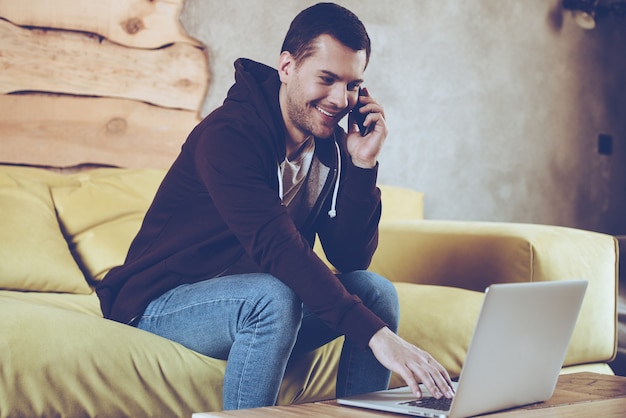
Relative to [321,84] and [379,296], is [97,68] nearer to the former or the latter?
[321,84]

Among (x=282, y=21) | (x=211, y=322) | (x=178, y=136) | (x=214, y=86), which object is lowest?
(x=211, y=322)

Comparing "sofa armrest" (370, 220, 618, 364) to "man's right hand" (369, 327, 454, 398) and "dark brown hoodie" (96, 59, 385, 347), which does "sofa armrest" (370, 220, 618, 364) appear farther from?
"man's right hand" (369, 327, 454, 398)

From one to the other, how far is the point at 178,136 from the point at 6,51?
58 centimetres

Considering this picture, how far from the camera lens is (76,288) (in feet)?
6.19

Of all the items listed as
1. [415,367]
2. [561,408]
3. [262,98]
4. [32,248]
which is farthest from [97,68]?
[561,408]

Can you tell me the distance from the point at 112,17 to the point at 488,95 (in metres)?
1.66

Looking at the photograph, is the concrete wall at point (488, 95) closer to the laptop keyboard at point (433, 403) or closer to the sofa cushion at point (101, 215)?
the sofa cushion at point (101, 215)

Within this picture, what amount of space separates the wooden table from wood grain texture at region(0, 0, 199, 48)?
5.44 feet

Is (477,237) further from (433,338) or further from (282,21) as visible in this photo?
(282,21)

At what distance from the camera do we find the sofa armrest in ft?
6.79

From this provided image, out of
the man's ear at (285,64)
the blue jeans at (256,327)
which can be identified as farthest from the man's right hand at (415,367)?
the man's ear at (285,64)

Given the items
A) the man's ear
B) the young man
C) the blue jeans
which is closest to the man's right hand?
the young man

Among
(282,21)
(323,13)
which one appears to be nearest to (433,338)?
(323,13)

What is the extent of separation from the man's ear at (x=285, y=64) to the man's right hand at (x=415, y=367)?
626 mm
